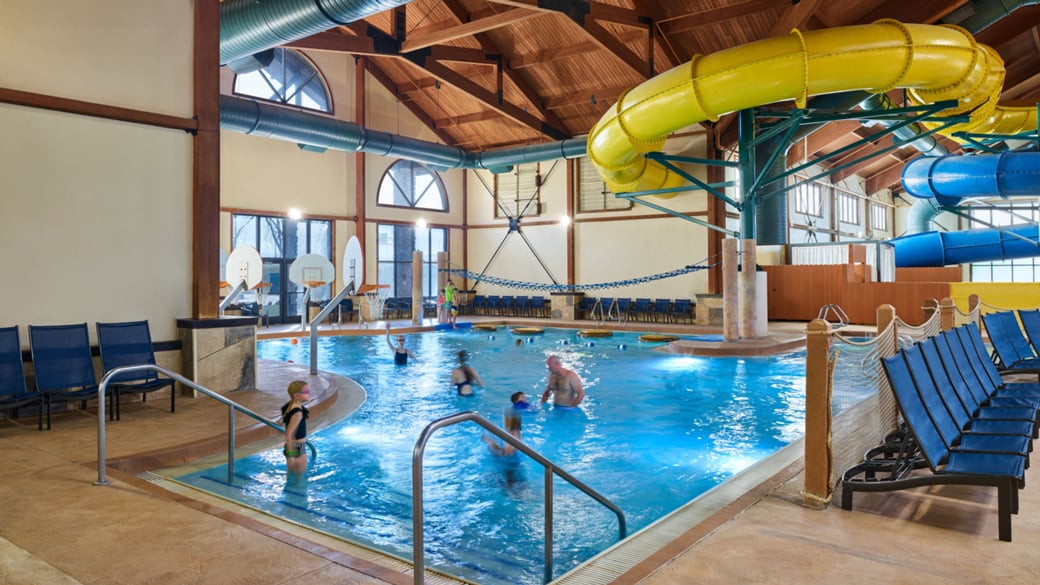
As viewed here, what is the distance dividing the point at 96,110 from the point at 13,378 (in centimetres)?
248

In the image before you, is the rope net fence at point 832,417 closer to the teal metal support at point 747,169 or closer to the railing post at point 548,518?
the railing post at point 548,518

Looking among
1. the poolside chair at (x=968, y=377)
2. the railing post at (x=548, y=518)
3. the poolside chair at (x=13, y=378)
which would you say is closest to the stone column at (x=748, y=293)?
the poolside chair at (x=968, y=377)

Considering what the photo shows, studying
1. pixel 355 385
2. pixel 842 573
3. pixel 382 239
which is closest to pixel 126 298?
pixel 355 385

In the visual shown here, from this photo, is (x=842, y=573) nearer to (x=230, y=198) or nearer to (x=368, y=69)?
(x=230, y=198)

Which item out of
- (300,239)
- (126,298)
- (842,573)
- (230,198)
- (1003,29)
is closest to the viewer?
(842,573)

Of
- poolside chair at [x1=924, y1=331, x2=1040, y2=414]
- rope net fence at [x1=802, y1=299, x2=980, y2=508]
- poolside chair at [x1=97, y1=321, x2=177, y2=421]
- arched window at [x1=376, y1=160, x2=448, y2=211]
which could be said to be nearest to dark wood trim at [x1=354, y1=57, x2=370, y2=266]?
arched window at [x1=376, y1=160, x2=448, y2=211]

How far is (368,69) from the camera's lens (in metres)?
18.5

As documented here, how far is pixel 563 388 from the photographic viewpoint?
759 centimetres

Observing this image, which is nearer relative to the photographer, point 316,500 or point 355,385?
point 316,500

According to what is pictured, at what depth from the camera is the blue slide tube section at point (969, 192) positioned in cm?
1305

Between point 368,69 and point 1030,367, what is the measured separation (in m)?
16.6

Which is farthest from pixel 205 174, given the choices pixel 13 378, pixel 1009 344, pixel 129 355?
pixel 1009 344

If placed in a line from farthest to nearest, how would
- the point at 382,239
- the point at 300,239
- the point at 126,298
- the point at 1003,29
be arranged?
the point at 382,239 → the point at 300,239 → the point at 1003,29 → the point at 126,298

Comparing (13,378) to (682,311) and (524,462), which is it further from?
(682,311)
